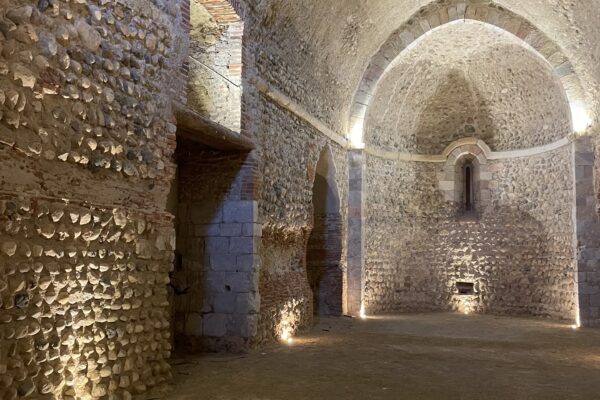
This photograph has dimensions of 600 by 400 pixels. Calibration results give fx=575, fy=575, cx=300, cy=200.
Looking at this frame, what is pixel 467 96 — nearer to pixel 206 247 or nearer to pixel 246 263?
pixel 246 263

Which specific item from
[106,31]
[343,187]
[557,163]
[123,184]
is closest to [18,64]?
[106,31]

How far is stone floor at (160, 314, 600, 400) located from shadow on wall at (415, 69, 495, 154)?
5602 millimetres

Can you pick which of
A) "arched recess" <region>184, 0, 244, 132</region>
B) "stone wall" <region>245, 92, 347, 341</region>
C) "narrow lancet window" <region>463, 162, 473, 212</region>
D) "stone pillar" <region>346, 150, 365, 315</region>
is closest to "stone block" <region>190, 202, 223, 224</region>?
"stone wall" <region>245, 92, 347, 341</region>

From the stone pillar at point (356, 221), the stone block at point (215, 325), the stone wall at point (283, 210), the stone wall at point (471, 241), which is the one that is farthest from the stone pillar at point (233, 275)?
the stone wall at point (471, 241)

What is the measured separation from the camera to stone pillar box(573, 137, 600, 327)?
10.8 metres

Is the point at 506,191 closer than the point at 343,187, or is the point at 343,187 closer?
the point at 343,187

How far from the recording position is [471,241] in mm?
13797

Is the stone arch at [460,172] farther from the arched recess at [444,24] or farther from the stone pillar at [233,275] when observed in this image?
the stone pillar at [233,275]

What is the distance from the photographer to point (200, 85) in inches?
305

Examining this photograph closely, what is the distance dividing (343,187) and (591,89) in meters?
5.11

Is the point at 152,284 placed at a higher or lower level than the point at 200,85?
lower

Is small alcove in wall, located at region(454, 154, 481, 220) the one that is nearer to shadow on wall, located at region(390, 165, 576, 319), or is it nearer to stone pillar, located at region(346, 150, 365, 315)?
shadow on wall, located at region(390, 165, 576, 319)

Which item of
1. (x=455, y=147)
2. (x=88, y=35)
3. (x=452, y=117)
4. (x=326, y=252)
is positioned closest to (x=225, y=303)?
(x=88, y=35)

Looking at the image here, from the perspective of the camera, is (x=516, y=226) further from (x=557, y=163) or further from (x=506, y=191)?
(x=557, y=163)
